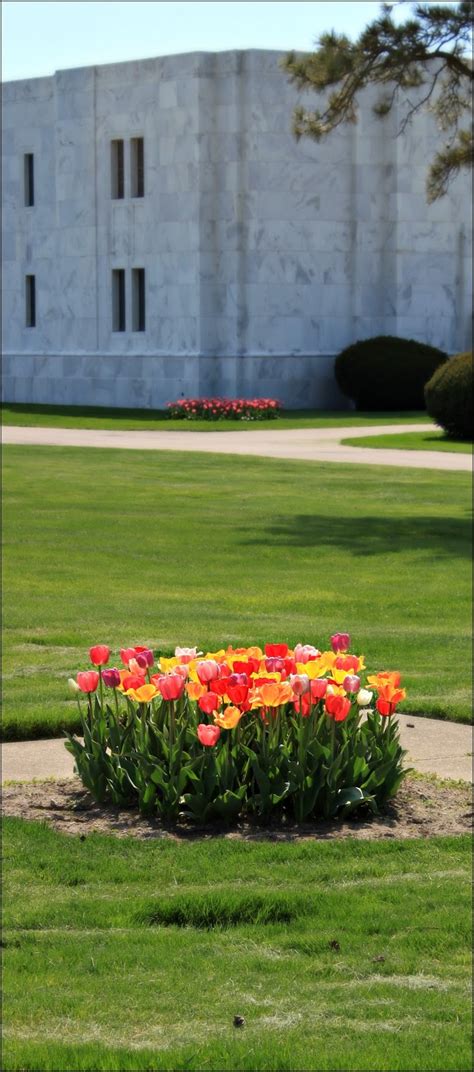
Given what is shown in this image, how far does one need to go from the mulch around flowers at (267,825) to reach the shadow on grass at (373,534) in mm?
8873

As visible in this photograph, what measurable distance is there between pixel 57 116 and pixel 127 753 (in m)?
43.7

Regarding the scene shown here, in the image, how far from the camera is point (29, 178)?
5091 cm

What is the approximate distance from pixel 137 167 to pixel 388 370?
9.53 metres

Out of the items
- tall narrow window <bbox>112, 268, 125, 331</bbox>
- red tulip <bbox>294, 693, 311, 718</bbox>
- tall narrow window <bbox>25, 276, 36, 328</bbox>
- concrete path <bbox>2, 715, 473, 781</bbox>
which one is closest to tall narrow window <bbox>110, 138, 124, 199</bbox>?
tall narrow window <bbox>112, 268, 125, 331</bbox>

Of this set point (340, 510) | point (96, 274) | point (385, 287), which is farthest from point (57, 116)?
point (340, 510)

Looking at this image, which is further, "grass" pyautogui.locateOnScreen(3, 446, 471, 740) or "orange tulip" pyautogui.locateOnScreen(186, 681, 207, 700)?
"grass" pyautogui.locateOnScreen(3, 446, 471, 740)

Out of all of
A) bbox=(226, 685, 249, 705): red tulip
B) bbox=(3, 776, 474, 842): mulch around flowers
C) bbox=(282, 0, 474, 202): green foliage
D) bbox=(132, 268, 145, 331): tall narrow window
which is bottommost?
→ bbox=(3, 776, 474, 842): mulch around flowers

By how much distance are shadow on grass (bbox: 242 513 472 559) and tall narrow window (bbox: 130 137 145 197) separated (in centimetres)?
2902

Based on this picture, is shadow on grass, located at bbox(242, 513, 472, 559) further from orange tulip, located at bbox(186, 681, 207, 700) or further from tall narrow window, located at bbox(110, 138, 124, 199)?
tall narrow window, located at bbox(110, 138, 124, 199)

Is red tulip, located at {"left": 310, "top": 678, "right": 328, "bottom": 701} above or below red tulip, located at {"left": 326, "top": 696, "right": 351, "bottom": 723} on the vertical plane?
above

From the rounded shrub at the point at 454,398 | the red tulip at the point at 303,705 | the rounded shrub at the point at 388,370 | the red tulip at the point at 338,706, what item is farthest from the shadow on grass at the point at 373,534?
the rounded shrub at the point at 388,370

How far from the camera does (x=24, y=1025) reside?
4.92 m

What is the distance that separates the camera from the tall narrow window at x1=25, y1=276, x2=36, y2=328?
50750 millimetres

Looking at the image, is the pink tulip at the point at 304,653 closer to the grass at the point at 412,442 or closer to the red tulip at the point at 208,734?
the red tulip at the point at 208,734
